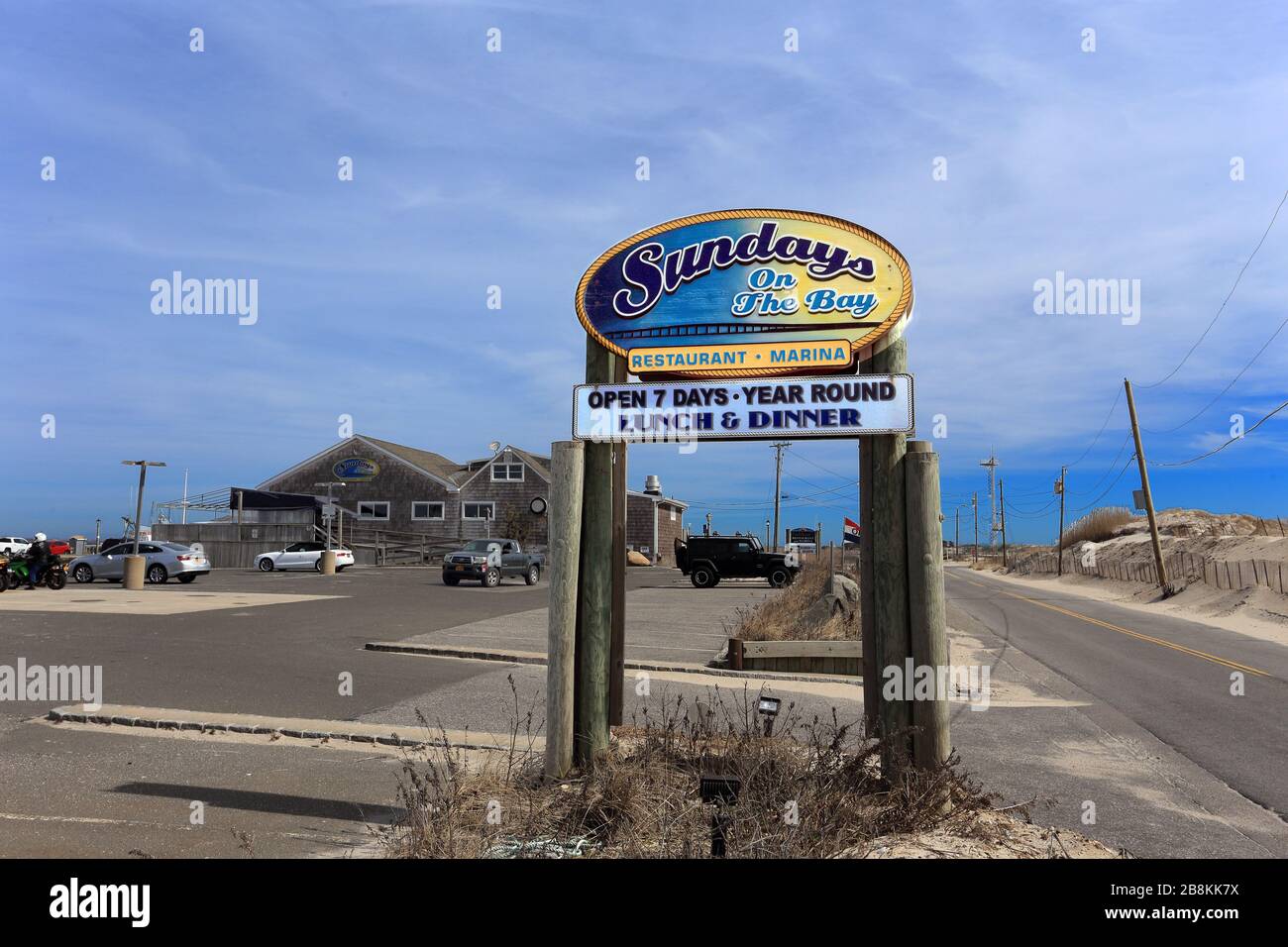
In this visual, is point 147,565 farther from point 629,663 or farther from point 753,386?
point 753,386

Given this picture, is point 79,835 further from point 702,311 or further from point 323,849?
point 702,311

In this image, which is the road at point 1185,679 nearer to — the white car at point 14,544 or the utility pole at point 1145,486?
the utility pole at point 1145,486

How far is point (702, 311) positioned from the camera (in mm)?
6062

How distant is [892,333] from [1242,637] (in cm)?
1999

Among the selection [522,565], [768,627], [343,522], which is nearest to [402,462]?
[343,522]

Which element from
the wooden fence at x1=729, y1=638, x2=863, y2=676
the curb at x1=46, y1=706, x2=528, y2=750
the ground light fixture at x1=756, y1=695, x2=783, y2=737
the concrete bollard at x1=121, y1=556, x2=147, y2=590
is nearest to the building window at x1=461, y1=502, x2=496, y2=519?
the concrete bollard at x1=121, y1=556, x2=147, y2=590

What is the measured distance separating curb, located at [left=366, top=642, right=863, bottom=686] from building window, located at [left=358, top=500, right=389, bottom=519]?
133ft

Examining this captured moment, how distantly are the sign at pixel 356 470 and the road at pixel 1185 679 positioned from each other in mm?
37780

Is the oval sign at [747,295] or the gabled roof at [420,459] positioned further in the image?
the gabled roof at [420,459]

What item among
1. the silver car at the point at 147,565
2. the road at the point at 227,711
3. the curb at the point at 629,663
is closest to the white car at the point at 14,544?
the silver car at the point at 147,565

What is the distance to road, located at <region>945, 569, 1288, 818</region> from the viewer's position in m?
7.96

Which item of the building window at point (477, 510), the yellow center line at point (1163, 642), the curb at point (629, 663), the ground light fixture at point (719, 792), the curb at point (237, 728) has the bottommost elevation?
the yellow center line at point (1163, 642)

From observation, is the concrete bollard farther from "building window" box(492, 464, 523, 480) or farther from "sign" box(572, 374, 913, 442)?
"building window" box(492, 464, 523, 480)

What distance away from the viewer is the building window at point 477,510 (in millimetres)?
52156
